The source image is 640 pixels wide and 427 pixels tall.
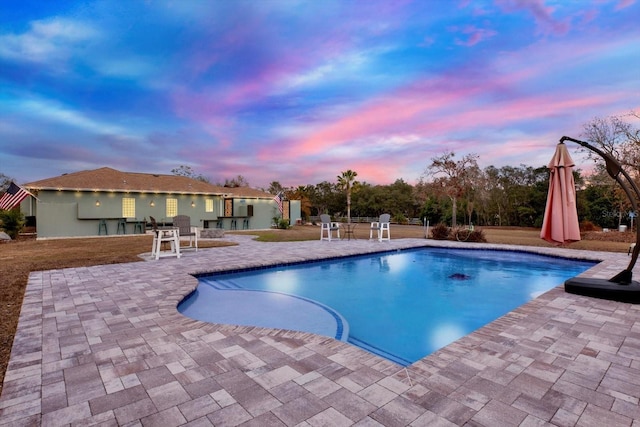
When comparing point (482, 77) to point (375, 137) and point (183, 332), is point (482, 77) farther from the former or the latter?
point (183, 332)

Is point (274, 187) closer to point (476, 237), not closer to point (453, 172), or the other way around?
point (453, 172)

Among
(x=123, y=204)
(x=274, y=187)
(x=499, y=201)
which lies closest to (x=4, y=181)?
(x=123, y=204)

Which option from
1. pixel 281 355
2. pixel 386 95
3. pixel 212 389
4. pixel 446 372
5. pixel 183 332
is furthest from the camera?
pixel 386 95

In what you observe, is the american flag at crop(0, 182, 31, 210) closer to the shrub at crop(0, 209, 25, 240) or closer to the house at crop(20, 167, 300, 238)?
the shrub at crop(0, 209, 25, 240)

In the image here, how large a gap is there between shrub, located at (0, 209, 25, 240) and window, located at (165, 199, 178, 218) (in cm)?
623

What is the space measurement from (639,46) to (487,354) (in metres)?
10.6

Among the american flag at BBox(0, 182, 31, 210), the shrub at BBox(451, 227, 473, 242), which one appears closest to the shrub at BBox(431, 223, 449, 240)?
the shrub at BBox(451, 227, 473, 242)

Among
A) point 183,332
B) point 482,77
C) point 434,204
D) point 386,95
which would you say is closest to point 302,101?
point 386,95

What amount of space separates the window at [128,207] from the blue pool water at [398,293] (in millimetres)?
13389

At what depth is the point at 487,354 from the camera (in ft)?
8.39

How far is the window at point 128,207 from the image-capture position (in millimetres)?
16984

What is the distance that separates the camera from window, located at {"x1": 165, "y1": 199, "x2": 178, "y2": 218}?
1829 centimetres

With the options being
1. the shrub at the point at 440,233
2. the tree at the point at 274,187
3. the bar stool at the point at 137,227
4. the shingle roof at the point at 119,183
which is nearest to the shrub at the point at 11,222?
the shingle roof at the point at 119,183

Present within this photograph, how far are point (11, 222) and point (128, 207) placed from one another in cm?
464
